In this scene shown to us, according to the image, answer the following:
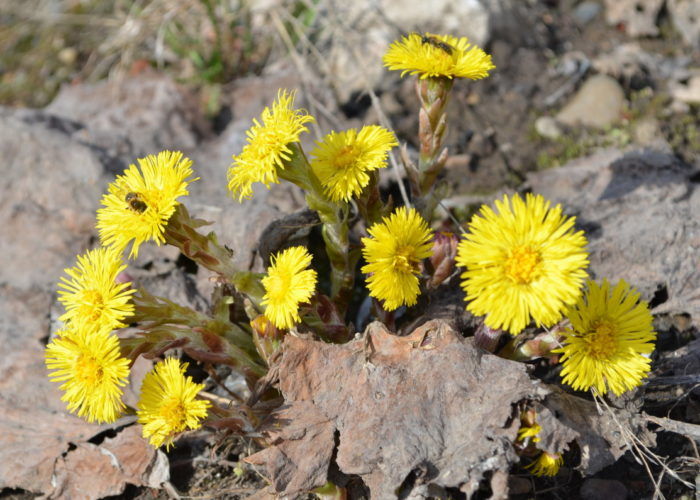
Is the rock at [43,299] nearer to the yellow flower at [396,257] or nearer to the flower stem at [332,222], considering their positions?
the flower stem at [332,222]

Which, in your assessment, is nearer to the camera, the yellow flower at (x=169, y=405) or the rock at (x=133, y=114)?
the yellow flower at (x=169, y=405)

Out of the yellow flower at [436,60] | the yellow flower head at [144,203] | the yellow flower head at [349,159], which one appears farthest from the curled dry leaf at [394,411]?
the yellow flower at [436,60]

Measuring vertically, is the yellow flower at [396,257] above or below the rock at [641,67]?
above

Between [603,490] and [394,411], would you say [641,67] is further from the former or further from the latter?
[394,411]

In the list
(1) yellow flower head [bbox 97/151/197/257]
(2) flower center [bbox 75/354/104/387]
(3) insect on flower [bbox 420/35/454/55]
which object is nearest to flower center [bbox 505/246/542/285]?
(3) insect on flower [bbox 420/35/454/55]

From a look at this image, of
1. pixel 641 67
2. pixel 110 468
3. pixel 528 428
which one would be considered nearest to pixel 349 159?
pixel 528 428

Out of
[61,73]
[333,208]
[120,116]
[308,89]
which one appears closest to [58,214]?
[120,116]

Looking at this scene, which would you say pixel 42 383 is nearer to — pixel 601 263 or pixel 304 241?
pixel 304 241

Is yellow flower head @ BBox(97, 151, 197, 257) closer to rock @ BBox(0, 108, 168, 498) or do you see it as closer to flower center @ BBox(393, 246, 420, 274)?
flower center @ BBox(393, 246, 420, 274)
